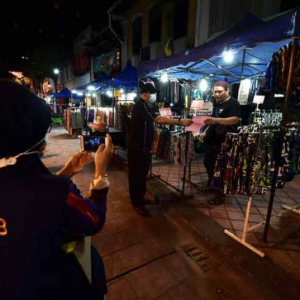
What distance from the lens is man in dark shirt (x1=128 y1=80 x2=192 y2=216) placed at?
10.8 feet

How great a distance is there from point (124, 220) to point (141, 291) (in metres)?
1.36

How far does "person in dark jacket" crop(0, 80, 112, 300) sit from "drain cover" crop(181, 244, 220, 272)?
199 cm

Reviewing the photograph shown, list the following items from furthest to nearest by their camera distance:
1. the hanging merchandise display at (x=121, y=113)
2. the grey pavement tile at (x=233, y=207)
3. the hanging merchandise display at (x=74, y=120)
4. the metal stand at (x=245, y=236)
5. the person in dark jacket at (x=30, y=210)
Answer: the hanging merchandise display at (x=74, y=120) → the hanging merchandise display at (x=121, y=113) → the grey pavement tile at (x=233, y=207) → the metal stand at (x=245, y=236) → the person in dark jacket at (x=30, y=210)

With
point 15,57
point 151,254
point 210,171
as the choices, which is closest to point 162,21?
point 210,171

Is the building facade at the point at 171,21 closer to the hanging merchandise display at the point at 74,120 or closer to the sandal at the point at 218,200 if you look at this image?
the hanging merchandise display at the point at 74,120

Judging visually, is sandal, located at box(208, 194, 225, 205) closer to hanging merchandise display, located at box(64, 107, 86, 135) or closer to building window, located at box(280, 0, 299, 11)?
building window, located at box(280, 0, 299, 11)

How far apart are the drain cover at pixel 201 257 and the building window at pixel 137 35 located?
1169 cm

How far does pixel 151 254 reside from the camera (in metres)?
2.67

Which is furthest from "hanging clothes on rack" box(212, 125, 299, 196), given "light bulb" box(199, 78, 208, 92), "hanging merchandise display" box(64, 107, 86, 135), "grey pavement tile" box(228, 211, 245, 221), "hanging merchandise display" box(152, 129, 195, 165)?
"hanging merchandise display" box(64, 107, 86, 135)

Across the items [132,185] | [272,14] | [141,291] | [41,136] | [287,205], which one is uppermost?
[272,14]

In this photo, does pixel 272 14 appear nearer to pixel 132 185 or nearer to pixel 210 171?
pixel 210 171

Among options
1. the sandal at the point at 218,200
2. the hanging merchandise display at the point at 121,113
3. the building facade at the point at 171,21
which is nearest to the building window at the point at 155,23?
the building facade at the point at 171,21

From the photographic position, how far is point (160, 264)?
2.51 meters

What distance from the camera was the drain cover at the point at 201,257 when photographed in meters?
2.49
